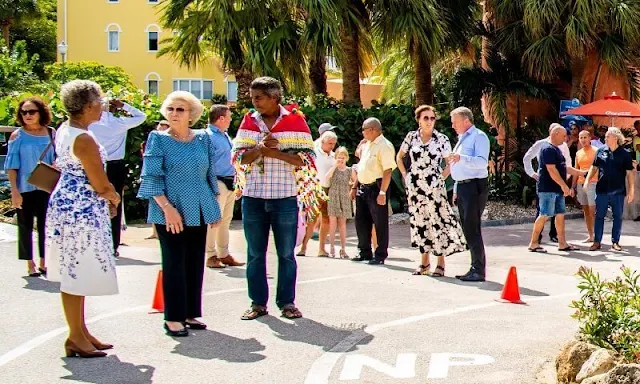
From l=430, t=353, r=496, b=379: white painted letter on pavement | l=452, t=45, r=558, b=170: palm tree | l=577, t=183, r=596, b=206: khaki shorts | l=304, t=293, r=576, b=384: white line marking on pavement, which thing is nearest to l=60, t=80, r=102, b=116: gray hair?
l=304, t=293, r=576, b=384: white line marking on pavement

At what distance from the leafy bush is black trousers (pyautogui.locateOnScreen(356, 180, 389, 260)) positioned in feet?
18.6

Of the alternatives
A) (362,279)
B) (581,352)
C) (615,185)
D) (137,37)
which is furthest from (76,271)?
(137,37)

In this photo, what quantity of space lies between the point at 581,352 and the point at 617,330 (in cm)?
36

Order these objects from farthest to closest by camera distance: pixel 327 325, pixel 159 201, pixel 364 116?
1. pixel 364 116
2. pixel 327 325
3. pixel 159 201

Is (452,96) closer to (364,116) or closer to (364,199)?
(364,116)

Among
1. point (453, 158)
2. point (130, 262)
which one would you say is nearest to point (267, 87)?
point (453, 158)

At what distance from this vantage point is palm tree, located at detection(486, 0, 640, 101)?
73.3 ft

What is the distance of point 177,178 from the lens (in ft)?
25.0

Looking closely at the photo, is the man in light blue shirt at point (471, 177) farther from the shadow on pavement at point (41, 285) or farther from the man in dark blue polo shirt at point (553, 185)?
the shadow on pavement at point (41, 285)

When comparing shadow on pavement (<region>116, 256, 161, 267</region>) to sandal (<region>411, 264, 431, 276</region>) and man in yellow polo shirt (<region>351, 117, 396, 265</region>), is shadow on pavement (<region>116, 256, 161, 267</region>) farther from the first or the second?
sandal (<region>411, 264, 431, 276</region>)

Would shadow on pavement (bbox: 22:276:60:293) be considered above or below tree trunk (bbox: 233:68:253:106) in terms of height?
below

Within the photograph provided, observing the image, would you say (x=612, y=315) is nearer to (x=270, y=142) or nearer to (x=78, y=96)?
(x=270, y=142)

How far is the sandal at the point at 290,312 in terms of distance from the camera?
8430 mm

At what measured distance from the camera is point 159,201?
7.48 meters
